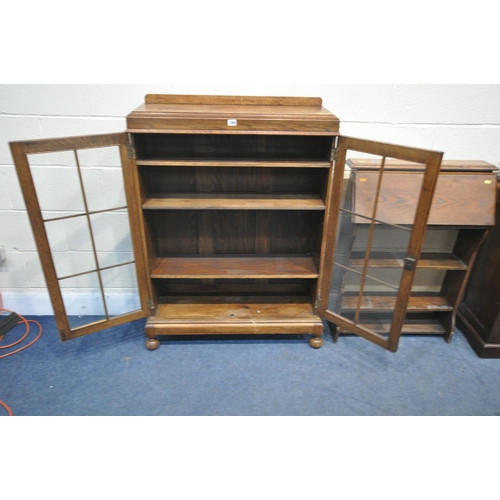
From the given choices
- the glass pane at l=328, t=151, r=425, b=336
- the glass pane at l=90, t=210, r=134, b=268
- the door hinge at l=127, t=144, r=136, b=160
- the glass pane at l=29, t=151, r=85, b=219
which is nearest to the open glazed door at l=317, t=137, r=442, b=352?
the glass pane at l=328, t=151, r=425, b=336

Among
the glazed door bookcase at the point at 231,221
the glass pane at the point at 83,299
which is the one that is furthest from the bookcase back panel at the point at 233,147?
the glass pane at the point at 83,299

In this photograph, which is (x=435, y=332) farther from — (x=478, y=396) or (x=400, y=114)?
(x=400, y=114)

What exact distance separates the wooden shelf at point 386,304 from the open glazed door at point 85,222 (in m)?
1.03

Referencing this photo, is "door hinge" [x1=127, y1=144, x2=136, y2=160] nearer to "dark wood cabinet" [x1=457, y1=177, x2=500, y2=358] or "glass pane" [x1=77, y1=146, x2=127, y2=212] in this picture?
"glass pane" [x1=77, y1=146, x2=127, y2=212]

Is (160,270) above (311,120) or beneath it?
beneath

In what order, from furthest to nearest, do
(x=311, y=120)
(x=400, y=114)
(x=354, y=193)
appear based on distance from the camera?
(x=400, y=114) → (x=354, y=193) → (x=311, y=120)

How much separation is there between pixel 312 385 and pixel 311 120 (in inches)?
46.6

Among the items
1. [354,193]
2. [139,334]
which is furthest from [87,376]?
[354,193]

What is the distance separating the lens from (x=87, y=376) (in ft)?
5.86

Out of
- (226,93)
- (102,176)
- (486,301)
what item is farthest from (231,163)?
(486,301)

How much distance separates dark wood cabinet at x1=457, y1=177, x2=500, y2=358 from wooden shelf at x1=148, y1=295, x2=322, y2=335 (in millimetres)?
845

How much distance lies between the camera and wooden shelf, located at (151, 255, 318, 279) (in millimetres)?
1839

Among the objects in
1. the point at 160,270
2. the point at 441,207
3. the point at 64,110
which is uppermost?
the point at 64,110

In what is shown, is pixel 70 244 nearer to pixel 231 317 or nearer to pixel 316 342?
pixel 231 317
